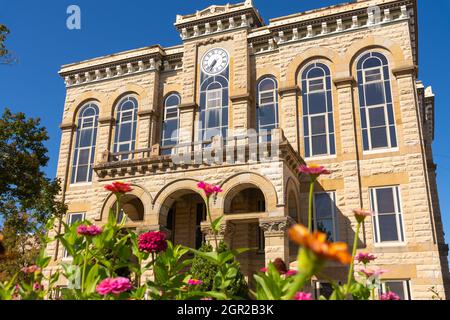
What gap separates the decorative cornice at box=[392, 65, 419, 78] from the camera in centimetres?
2023

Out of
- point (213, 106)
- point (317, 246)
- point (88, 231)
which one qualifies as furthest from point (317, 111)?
point (317, 246)

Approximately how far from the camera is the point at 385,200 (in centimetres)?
1916

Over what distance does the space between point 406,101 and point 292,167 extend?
6.59 meters

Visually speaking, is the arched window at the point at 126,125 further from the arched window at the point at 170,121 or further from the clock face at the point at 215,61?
the clock face at the point at 215,61

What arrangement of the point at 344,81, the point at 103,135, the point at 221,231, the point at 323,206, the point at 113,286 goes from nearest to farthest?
the point at 113,286
the point at 221,231
the point at 323,206
the point at 344,81
the point at 103,135

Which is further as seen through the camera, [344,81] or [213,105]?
[213,105]

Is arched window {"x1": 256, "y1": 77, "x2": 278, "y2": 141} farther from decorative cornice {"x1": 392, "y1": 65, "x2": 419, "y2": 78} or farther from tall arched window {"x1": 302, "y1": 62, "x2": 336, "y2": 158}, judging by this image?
decorative cornice {"x1": 392, "y1": 65, "x2": 419, "y2": 78}

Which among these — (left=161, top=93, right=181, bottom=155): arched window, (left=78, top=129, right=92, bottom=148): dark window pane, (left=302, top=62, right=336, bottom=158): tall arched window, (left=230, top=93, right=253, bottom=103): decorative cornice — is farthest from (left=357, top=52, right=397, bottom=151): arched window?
(left=78, top=129, right=92, bottom=148): dark window pane

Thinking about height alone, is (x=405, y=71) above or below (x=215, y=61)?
below

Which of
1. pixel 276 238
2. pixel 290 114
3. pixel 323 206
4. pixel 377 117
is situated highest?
pixel 290 114

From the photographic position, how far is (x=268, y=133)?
18.0 meters

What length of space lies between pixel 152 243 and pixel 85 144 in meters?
23.7

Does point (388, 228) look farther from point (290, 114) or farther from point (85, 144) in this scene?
point (85, 144)

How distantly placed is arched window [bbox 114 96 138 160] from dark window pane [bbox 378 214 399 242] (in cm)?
1458
